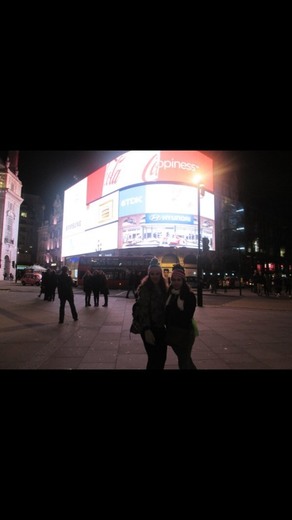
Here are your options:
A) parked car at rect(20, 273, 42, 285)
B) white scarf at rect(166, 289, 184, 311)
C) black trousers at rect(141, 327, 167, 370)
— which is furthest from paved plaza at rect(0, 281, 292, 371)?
parked car at rect(20, 273, 42, 285)

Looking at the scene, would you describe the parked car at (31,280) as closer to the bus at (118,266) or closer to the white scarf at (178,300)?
the bus at (118,266)

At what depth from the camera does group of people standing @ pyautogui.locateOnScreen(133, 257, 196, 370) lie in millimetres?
3441

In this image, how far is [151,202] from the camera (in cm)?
3519

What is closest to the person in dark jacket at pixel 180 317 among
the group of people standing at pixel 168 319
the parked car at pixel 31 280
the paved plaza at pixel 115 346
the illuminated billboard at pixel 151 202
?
the group of people standing at pixel 168 319

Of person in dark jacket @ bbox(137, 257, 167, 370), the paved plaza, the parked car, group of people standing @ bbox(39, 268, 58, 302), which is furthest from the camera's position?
the parked car

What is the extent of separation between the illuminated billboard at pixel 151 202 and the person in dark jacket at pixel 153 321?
1206 inches

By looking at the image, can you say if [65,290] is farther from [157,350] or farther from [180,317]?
[180,317]

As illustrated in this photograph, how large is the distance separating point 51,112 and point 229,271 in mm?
48835

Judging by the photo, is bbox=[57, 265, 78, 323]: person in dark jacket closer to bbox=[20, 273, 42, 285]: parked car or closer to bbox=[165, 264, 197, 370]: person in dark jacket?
bbox=[165, 264, 197, 370]: person in dark jacket

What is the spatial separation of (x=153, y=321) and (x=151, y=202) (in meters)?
32.7

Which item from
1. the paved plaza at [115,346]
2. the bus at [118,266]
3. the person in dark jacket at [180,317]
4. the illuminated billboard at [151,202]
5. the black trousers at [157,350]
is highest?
the illuminated billboard at [151,202]

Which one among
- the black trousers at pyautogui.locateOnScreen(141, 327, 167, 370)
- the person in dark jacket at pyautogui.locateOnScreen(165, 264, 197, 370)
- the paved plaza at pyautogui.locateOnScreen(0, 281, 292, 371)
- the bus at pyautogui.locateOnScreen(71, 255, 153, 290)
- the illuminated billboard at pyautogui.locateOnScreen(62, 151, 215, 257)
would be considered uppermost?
the illuminated billboard at pyautogui.locateOnScreen(62, 151, 215, 257)

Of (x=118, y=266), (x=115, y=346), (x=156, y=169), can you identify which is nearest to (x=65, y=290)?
(x=115, y=346)

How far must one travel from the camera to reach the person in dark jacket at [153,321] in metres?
3.43
